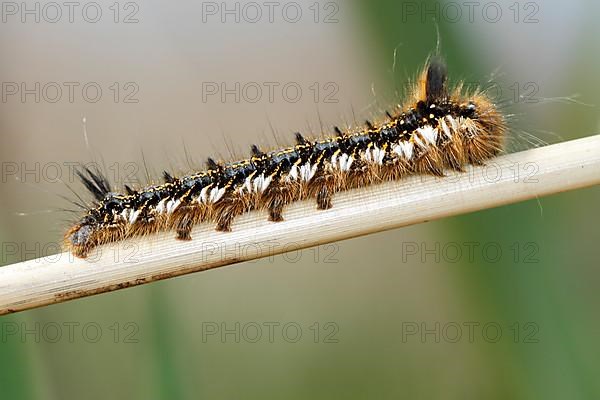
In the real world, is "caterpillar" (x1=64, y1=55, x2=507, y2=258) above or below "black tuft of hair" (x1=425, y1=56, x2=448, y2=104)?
below

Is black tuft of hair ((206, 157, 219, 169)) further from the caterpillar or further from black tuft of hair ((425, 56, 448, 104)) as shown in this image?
black tuft of hair ((425, 56, 448, 104))

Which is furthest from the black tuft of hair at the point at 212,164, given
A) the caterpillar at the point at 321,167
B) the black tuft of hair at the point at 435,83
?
the black tuft of hair at the point at 435,83

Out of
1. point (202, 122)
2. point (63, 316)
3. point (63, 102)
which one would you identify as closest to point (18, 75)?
point (63, 102)

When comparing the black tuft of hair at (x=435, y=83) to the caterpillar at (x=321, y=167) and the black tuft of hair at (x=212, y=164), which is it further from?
the black tuft of hair at (x=212, y=164)

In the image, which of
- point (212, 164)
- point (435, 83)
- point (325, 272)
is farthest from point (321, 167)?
point (325, 272)

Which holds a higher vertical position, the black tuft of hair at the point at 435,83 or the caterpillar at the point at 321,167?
the black tuft of hair at the point at 435,83

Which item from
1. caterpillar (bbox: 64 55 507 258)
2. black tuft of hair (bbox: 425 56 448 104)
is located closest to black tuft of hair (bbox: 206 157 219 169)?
caterpillar (bbox: 64 55 507 258)

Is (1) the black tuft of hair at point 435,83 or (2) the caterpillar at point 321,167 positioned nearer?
(2) the caterpillar at point 321,167

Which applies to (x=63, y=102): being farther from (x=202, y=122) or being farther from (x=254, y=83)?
(x=254, y=83)
